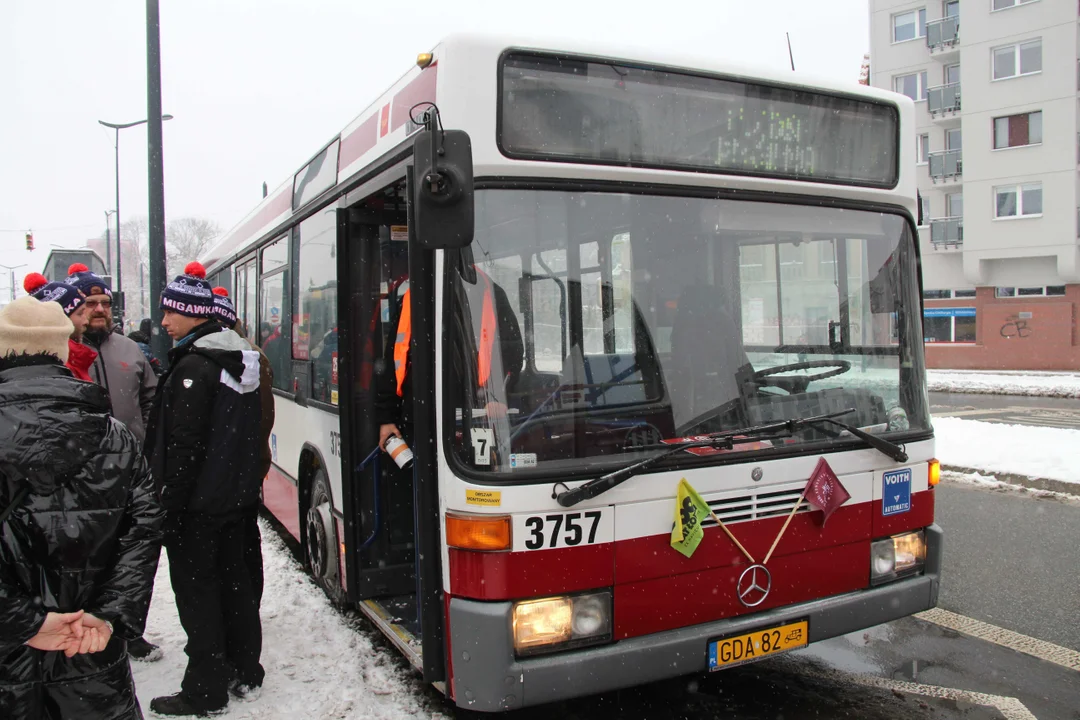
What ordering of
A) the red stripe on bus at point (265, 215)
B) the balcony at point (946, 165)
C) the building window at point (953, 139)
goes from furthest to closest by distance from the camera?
the building window at point (953, 139), the balcony at point (946, 165), the red stripe on bus at point (265, 215)

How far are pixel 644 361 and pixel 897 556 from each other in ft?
5.52

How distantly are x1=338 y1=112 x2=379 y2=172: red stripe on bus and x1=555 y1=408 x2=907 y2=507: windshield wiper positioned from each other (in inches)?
84.7

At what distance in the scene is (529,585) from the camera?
3.24 metres

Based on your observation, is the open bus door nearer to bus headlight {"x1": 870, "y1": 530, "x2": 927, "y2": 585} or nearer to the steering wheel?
the steering wheel

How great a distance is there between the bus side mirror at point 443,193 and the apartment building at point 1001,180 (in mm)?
28941

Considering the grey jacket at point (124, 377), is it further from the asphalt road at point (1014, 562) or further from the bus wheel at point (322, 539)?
the asphalt road at point (1014, 562)

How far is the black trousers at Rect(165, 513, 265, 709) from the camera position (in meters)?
3.88

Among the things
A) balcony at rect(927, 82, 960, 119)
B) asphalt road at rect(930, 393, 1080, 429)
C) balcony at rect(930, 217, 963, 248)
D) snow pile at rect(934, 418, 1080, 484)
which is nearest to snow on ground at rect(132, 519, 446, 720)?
snow pile at rect(934, 418, 1080, 484)

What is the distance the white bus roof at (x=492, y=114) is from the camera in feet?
10.8

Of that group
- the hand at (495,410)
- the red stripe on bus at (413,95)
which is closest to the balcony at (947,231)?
the red stripe on bus at (413,95)

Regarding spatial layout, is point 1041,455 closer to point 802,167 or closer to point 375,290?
point 802,167

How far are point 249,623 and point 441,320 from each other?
1.96m

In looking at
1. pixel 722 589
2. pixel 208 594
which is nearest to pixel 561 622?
pixel 722 589

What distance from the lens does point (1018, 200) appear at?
3055 cm
